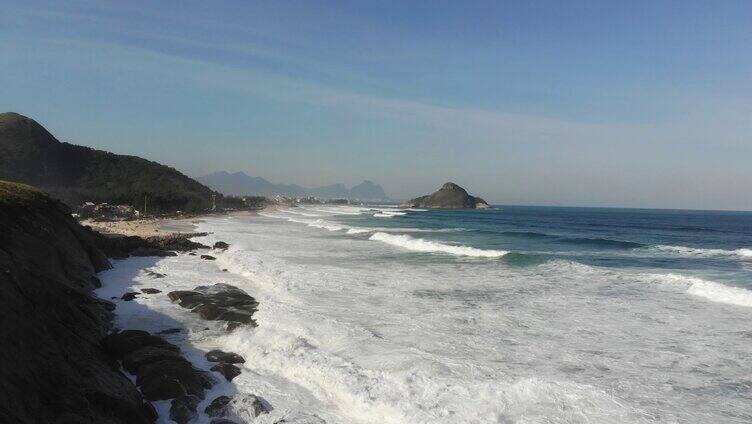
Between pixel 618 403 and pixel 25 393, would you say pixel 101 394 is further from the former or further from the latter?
pixel 618 403

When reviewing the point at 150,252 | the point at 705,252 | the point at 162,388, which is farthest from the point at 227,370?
the point at 705,252

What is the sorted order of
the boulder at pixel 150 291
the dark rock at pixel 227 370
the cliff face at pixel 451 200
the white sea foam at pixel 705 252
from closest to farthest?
the dark rock at pixel 227 370 < the boulder at pixel 150 291 < the white sea foam at pixel 705 252 < the cliff face at pixel 451 200

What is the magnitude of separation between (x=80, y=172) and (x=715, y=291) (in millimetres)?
86073

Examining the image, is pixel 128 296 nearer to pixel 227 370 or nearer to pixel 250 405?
pixel 227 370

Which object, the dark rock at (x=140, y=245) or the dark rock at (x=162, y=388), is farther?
the dark rock at (x=140, y=245)

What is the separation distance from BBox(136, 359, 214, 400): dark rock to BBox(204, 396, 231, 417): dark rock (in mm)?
440

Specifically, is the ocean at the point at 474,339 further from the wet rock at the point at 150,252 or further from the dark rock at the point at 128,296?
the wet rock at the point at 150,252

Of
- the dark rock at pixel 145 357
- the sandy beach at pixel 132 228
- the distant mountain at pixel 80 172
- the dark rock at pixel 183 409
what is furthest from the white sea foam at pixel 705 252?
the distant mountain at pixel 80 172

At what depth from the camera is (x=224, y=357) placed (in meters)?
9.74

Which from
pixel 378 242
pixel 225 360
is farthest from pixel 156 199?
pixel 225 360

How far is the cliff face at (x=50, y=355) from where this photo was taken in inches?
220

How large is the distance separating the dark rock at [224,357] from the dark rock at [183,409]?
6.15 feet

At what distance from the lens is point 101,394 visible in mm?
6465

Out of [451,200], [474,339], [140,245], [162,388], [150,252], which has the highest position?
[451,200]
